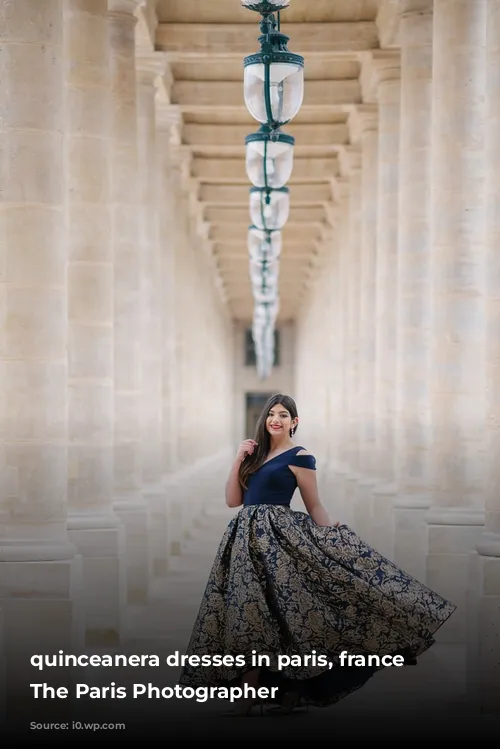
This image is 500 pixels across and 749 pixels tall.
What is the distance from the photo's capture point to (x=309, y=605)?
27.7 ft

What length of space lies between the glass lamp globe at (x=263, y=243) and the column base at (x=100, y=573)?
561 centimetres

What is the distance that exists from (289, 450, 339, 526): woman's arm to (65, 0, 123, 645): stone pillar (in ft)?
18.0

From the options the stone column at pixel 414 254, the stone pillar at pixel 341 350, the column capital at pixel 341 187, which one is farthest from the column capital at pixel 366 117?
the stone column at pixel 414 254

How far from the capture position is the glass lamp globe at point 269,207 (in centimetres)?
1572

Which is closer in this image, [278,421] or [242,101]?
[278,421]

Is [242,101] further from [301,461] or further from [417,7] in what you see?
[301,461]

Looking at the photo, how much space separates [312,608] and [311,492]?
69 centimetres

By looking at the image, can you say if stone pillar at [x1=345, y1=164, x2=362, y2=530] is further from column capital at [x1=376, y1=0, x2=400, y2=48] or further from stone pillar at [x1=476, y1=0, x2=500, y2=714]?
stone pillar at [x1=476, y1=0, x2=500, y2=714]

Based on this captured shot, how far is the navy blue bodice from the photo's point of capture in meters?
8.67

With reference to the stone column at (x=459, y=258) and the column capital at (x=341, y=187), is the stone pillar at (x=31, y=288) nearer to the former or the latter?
the stone column at (x=459, y=258)

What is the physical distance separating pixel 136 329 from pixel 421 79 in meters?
4.39

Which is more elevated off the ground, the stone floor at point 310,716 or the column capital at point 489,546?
the column capital at point 489,546

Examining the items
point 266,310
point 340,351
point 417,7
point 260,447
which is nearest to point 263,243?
point 417,7

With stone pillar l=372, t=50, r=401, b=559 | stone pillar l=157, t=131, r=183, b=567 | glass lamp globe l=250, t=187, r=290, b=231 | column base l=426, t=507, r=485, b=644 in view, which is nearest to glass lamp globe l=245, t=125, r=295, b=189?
glass lamp globe l=250, t=187, r=290, b=231
